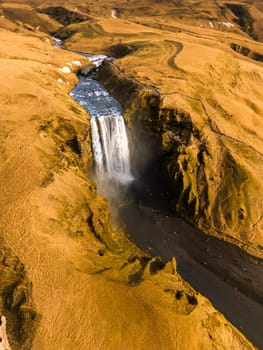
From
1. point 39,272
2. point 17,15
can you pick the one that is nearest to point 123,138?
point 39,272

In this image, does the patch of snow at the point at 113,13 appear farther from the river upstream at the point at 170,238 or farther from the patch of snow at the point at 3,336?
the patch of snow at the point at 3,336

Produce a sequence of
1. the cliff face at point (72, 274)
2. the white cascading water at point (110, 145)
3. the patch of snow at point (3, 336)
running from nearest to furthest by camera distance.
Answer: the patch of snow at point (3, 336)
the cliff face at point (72, 274)
the white cascading water at point (110, 145)

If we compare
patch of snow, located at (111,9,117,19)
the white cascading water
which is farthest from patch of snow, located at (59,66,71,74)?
patch of snow, located at (111,9,117,19)

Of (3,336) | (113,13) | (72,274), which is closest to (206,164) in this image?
(72,274)

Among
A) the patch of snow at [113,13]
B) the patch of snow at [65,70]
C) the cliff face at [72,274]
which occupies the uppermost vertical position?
the cliff face at [72,274]

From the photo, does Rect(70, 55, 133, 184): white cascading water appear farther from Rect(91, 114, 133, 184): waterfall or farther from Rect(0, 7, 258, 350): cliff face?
Rect(0, 7, 258, 350): cliff face

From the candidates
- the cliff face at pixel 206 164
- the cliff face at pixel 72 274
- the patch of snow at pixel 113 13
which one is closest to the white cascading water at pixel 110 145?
the cliff face at pixel 206 164
